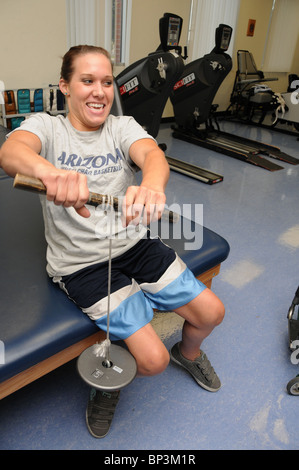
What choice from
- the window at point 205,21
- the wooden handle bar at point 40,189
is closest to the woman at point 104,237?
the wooden handle bar at point 40,189

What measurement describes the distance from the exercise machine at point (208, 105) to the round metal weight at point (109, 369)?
3.77 meters

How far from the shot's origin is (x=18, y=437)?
128cm

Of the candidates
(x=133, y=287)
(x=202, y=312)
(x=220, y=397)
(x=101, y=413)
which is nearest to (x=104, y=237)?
(x=133, y=287)

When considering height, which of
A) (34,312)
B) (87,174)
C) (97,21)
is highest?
(97,21)

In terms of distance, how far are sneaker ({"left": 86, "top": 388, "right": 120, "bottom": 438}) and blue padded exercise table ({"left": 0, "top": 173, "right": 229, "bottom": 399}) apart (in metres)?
0.20

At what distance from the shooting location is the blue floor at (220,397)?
1.31 metres

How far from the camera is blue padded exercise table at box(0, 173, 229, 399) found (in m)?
1.12

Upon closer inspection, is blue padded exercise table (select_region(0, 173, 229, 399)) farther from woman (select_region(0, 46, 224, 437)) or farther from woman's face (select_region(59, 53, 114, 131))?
woman's face (select_region(59, 53, 114, 131))

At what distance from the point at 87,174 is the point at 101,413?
0.90 metres

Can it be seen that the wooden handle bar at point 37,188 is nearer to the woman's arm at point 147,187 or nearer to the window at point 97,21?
the woman's arm at point 147,187

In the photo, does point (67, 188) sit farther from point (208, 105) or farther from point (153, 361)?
point (208, 105)

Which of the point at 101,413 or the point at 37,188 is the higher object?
the point at 37,188

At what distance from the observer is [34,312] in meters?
1.23
